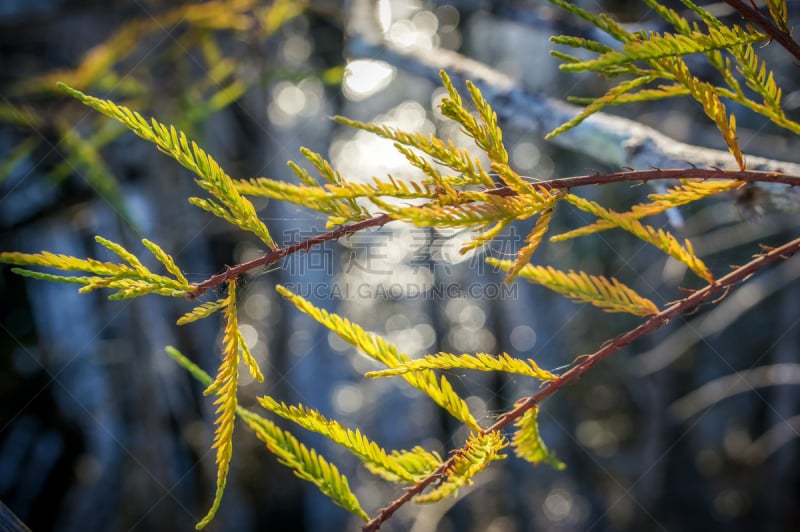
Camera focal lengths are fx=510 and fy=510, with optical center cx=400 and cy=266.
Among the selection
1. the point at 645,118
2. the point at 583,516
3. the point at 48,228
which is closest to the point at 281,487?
the point at 48,228

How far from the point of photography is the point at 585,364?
59cm

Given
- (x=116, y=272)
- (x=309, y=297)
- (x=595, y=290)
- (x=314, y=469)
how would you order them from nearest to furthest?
(x=116, y=272) → (x=314, y=469) → (x=595, y=290) → (x=309, y=297)

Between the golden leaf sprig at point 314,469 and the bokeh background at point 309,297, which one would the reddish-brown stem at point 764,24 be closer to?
the bokeh background at point 309,297

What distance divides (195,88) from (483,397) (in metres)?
5.14

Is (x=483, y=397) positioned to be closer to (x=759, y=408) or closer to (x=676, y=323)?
(x=676, y=323)

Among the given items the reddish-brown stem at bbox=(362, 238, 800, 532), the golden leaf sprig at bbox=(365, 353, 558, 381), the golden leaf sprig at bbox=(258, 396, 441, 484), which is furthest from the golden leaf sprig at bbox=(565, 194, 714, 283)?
the golden leaf sprig at bbox=(258, 396, 441, 484)

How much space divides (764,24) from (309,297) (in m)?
3.39

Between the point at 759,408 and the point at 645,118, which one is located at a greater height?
the point at 645,118

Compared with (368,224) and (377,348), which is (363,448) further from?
(368,224)

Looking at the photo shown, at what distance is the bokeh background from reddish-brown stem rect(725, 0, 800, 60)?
29 cm

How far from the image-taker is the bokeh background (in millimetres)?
2090

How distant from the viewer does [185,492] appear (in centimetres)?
387

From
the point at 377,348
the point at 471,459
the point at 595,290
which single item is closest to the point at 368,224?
the point at 377,348

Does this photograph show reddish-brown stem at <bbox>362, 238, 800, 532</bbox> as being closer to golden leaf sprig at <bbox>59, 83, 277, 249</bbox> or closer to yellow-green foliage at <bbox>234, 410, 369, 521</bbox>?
yellow-green foliage at <bbox>234, 410, 369, 521</bbox>
